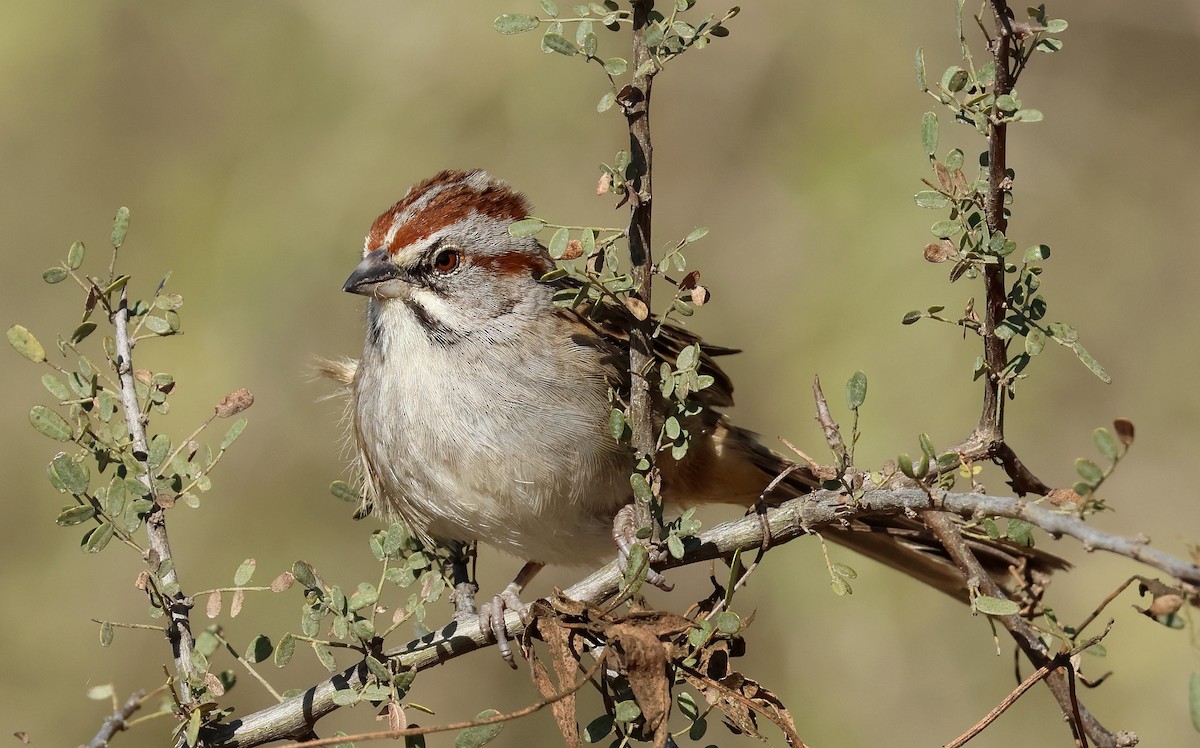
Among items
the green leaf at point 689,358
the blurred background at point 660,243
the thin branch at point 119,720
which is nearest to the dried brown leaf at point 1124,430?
the green leaf at point 689,358

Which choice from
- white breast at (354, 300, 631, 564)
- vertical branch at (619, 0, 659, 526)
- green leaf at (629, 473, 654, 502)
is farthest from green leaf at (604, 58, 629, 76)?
white breast at (354, 300, 631, 564)

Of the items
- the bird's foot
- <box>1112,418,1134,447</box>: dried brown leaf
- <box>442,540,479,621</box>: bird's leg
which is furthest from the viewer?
<box>442,540,479,621</box>: bird's leg

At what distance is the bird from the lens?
3.58 meters

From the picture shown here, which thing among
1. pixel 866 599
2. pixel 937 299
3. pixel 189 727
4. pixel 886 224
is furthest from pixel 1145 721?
pixel 189 727

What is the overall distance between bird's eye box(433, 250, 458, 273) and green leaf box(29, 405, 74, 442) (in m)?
1.56

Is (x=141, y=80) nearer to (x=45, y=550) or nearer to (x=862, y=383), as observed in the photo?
(x=45, y=550)

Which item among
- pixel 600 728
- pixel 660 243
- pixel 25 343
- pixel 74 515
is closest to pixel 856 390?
pixel 600 728

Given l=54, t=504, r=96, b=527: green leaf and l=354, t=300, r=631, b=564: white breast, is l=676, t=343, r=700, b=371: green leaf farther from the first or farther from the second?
l=54, t=504, r=96, b=527: green leaf

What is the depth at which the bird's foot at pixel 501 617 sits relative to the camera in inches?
111

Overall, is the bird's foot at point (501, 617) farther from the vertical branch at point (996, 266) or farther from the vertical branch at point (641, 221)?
the vertical branch at point (996, 266)

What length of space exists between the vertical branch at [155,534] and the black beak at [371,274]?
44.8 inches

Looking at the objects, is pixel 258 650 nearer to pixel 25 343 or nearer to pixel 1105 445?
pixel 25 343

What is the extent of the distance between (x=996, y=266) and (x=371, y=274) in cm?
203

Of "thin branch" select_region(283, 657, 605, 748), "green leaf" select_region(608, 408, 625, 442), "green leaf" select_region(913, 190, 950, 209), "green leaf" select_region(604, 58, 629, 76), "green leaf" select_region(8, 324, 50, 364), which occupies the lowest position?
"thin branch" select_region(283, 657, 605, 748)
